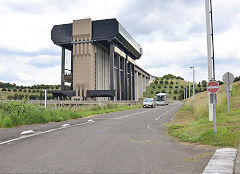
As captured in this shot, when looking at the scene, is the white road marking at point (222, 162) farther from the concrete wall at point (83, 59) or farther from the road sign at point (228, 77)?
the concrete wall at point (83, 59)

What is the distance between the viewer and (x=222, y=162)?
16.2 feet

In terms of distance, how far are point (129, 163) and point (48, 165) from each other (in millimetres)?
1757

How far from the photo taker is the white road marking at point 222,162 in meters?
4.40

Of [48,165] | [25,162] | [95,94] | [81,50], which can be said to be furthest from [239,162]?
[81,50]

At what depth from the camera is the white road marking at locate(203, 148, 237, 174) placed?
4.40 meters

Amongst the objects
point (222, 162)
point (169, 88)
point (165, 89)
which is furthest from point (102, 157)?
point (169, 88)

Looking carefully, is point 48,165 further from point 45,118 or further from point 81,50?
point 81,50

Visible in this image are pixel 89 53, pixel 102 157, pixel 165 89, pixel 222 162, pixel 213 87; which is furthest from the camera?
pixel 165 89

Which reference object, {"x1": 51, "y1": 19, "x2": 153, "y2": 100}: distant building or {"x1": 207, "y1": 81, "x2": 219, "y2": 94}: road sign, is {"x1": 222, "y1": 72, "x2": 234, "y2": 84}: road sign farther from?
{"x1": 51, "y1": 19, "x2": 153, "y2": 100}: distant building

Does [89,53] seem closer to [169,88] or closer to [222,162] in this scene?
[222,162]

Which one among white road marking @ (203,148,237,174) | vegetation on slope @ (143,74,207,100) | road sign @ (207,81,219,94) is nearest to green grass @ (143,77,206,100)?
vegetation on slope @ (143,74,207,100)

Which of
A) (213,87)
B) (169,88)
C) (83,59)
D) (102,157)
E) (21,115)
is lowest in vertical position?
(102,157)

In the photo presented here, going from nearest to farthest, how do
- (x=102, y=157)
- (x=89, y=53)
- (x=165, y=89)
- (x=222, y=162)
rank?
(x=222, y=162) < (x=102, y=157) < (x=89, y=53) < (x=165, y=89)

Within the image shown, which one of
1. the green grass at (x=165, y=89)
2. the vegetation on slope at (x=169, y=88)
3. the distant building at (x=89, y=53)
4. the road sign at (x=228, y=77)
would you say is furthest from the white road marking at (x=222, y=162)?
the green grass at (x=165, y=89)
